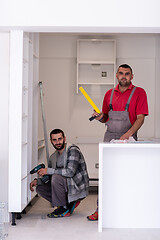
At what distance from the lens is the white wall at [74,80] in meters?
6.62

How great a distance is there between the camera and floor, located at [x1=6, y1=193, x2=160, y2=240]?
377 centimetres

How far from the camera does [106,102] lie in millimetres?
4832

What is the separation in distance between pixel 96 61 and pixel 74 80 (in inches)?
18.6

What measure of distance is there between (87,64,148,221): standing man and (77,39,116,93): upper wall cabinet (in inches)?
74.0

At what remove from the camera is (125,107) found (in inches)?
179

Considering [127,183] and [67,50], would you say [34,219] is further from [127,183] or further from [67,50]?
[67,50]

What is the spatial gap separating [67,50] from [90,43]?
Result: 1.26ft

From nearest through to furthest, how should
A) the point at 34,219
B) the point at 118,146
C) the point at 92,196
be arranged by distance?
the point at 118,146, the point at 34,219, the point at 92,196

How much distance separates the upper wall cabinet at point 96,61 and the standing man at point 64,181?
6.44 feet

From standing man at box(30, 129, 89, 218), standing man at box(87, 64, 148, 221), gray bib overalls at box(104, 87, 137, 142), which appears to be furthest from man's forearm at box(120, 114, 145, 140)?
standing man at box(30, 129, 89, 218)
